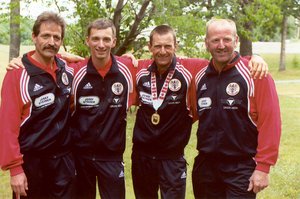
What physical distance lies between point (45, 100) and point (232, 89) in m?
1.82

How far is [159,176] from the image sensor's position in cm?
542

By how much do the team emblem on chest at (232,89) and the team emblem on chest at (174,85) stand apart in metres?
0.68

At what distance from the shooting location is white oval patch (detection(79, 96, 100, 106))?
16.9ft

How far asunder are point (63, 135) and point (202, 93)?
147 cm

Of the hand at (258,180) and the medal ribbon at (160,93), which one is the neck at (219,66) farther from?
the hand at (258,180)

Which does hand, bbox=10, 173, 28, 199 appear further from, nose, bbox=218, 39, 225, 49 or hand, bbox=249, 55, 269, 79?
hand, bbox=249, 55, 269, 79

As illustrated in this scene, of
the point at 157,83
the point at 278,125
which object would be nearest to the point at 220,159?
the point at 278,125

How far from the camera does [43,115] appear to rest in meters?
4.77

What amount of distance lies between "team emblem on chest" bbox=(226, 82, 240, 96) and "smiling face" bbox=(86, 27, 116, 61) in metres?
1.33

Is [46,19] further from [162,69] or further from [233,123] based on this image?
[233,123]

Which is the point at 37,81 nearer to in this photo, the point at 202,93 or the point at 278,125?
the point at 202,93

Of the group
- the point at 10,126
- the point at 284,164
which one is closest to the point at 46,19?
the point at 10,126

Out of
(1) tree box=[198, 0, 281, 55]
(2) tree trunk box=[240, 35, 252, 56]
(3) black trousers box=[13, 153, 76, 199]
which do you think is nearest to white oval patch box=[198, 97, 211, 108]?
(3) black trousers box=[13, 153, 76, 199]

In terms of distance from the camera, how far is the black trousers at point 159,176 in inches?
212
